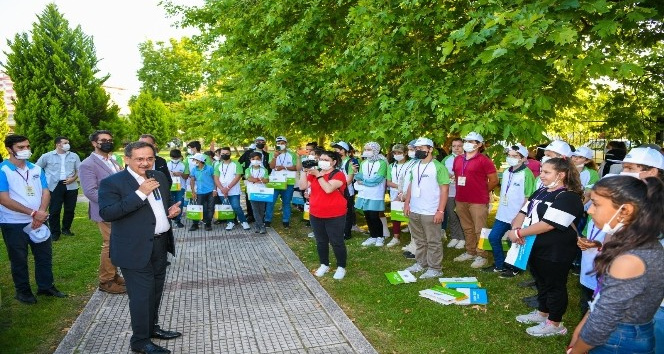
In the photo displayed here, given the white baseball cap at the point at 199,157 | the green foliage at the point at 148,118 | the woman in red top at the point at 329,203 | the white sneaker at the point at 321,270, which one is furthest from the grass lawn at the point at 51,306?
the green foliage at the point at 148,118

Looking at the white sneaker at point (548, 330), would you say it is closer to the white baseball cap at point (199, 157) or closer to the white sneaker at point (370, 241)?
the white sneaker at point (370, 241)

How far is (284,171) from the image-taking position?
36.0 ft

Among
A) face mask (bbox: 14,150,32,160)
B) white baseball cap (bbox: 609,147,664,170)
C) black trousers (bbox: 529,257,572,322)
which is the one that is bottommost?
black trousers (bbox: 529,257,572,322)

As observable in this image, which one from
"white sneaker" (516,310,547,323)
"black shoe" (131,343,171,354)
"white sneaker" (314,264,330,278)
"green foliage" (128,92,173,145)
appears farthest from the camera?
"green foliage" (128,92,173,145)

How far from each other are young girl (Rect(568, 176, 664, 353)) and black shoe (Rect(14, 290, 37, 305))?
6.39m

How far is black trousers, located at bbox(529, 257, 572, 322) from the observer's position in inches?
182

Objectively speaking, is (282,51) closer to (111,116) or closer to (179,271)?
(179,271)

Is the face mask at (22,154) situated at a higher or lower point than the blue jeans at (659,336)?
higher

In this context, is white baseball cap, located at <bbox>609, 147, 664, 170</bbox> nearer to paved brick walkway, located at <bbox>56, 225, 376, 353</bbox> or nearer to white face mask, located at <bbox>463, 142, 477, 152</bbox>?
white face mask, located at <bbox>463, 142, 477, 152</bbox>

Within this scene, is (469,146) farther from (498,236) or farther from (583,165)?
(583,165)

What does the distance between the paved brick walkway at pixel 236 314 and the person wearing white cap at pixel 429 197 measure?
185 cm

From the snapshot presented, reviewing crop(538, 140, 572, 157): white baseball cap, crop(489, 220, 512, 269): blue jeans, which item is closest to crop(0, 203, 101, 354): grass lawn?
crop(489, 220, 512, 269): blue jeans

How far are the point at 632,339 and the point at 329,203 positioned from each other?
4.54 m

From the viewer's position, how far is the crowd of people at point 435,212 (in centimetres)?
253
